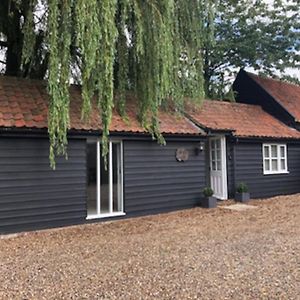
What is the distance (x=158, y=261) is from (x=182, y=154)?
5.80m

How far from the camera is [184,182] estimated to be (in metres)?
11.1

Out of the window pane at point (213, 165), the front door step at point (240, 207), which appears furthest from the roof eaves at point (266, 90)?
the front door step at point (240, 207)

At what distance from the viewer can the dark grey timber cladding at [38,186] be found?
7992 mm

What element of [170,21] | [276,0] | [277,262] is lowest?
[277,262]

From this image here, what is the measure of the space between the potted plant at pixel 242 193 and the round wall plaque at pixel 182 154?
8.58 ft

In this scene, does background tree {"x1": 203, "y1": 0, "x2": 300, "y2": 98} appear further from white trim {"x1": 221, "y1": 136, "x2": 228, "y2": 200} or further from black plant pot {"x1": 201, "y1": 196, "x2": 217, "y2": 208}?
black plant pot {"x1": 201, "y1": 196, "x2": 217, "y2": 208}

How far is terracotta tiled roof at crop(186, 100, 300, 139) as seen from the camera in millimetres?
13023

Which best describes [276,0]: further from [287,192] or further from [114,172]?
[114,172]

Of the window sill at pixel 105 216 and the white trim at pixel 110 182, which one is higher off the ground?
the white trim at pixel 110 182

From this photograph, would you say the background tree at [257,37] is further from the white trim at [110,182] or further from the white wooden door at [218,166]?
the white trim at [110,182]

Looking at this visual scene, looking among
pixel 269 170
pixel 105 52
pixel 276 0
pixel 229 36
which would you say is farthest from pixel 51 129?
pixel 276 0

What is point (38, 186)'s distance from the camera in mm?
8383

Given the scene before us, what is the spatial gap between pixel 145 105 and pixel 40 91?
3.05 meters

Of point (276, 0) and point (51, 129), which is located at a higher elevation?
point (276, 0)
